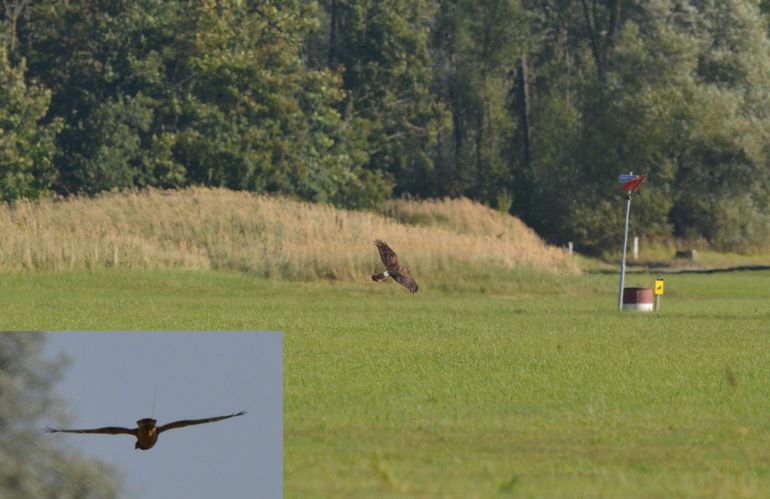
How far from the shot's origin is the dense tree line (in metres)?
68.8

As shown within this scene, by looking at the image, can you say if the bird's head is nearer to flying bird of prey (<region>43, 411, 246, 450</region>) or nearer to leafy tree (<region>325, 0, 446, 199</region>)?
flying bird of prey (<region>43, 411, 246, 450</region>)

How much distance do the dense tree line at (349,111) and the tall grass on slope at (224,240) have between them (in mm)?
13552

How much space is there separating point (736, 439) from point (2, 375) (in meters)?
7.37

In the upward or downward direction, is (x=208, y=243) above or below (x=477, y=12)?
below

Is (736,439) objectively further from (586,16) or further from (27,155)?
(586,16)

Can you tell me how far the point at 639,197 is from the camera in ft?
241

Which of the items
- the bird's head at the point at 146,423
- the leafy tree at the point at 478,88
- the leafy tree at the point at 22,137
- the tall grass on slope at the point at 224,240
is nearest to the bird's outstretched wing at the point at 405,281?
the bird's head at the point at 146,423

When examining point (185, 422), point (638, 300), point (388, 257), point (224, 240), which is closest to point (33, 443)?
point (185, 422)

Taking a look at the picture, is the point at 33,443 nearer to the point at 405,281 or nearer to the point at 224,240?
the point at 405,281

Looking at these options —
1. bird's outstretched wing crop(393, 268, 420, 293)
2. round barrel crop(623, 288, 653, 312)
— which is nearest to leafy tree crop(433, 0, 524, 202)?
round barrel crop(623, 288, 653, 312)

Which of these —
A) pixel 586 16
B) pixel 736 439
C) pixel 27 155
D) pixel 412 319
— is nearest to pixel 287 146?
pixel 27 155

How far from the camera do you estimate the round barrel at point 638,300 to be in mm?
36406

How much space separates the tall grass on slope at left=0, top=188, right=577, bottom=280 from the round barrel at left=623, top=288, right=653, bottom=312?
8919 millimetres

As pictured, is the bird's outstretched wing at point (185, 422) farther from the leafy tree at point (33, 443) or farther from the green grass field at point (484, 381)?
the green grass field at point (484, 381)
